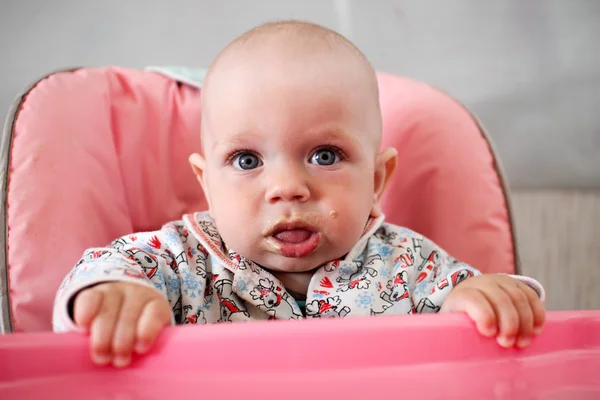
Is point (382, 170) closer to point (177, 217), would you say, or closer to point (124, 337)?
point (177, 217)

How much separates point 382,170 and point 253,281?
24 centimetres

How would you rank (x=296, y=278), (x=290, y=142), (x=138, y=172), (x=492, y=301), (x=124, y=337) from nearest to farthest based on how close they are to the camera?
(x=124, y=337) < (x=492, y=301) < (x=290, y=142) < (x=296, y=278) < (x=138, y=172)

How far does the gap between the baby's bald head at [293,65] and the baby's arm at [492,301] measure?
20cm

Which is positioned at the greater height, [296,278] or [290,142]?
[290,142]

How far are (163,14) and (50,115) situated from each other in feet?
2.05

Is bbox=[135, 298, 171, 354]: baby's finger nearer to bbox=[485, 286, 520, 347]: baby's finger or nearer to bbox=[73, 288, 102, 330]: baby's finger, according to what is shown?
bbox=[73, 288, 102, 330]: baby's finger

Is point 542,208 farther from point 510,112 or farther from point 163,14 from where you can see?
point 163,14

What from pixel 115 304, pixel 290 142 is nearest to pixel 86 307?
pixel 115 304

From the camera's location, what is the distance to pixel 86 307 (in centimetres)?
Result: 54

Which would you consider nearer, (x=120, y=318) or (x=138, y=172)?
(x=120, y=318)

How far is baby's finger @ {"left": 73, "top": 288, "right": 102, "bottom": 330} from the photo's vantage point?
0.53 m

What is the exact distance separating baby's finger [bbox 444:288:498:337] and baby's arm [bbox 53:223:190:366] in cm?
27

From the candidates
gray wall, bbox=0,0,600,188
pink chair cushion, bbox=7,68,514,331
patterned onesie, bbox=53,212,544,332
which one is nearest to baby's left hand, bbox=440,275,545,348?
patterned onesie, bbox=53,212,544,332

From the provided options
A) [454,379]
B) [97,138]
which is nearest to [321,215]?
[454,379]
